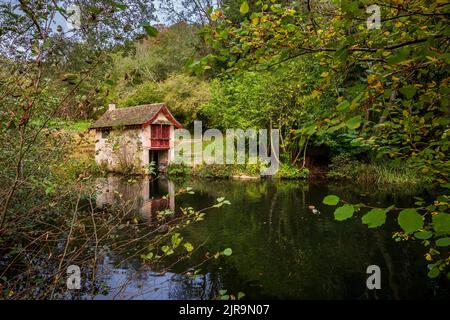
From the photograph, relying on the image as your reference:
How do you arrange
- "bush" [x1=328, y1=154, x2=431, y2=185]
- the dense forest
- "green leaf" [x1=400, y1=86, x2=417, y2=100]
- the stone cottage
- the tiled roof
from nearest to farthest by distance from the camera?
"green leaf" [x1=400, y1=86, x2=417, y2=100]
the dense forest
"bush" [x1=328, y1=154, x2=431, y2=185]
the stone cottage
the tiled roof

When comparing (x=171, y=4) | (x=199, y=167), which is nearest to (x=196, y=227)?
(x=199, y=167)

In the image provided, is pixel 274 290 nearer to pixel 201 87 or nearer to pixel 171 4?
pixel 201 87

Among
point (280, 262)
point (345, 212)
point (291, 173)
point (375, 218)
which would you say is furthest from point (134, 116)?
point (375, 218)

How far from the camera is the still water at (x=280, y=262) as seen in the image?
591cm

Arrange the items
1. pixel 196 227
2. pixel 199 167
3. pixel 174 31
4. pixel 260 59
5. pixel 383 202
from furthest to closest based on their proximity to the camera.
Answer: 1. pixel 174 31
2. pixel 199 167
3. pixel 383 202
4. pixel 196 227
5. pixel 260 59

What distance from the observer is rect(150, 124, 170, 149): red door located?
2778 centimetres

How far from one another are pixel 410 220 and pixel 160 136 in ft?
90.4

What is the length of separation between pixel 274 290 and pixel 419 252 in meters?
4.08

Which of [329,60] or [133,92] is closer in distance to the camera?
[329,60]

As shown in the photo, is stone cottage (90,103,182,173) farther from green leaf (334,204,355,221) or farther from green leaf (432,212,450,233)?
green leaf (432,212,450,233)

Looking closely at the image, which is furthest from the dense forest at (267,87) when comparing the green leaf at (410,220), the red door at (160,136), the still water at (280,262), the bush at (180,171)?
the red door at (160,136)

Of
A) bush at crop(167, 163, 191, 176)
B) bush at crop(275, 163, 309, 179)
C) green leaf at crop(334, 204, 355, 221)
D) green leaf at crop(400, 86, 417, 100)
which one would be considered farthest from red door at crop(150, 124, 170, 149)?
green leaf at crop(334, 204, 355, 221)

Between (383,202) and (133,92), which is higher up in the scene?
(133,92)

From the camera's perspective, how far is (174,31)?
1630 inches
